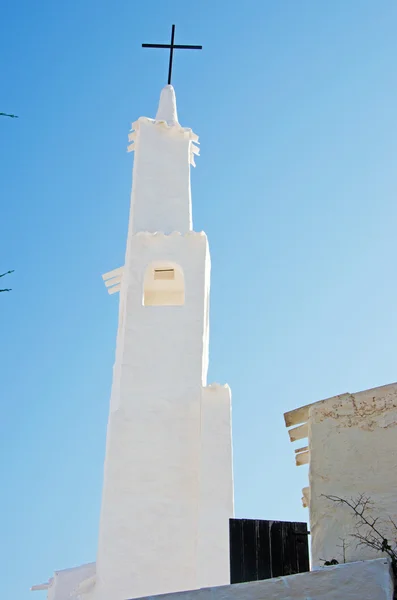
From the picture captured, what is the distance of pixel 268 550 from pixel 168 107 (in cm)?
1497

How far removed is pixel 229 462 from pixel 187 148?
8137mm

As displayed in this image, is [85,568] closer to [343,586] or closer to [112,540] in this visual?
[112,540]

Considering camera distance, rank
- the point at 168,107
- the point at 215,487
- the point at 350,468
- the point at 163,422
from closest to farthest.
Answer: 1. the point at 350,468
2. the point at 215,487
3. the point at 163,422
4. the point at 168,107

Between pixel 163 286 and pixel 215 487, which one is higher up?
pixel 163 286

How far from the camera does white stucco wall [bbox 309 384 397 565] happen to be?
21.9ft

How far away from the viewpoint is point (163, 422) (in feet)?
50.7

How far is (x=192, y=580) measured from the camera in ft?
44.8

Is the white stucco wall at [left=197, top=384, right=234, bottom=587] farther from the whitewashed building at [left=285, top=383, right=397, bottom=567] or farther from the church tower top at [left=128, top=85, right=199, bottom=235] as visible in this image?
the whitewashed building at [left=285, top=383, right=397, bottom=567]

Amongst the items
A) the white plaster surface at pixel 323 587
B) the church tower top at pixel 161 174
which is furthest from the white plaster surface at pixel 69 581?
the white plaster surface at pixel 323 587

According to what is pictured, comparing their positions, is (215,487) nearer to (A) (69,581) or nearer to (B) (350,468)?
(A) (69,581)

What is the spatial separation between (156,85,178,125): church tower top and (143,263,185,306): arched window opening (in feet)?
14.6

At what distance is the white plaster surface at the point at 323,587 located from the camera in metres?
5.68

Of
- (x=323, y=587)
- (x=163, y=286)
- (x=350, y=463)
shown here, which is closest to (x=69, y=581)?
(x=163, y=286)

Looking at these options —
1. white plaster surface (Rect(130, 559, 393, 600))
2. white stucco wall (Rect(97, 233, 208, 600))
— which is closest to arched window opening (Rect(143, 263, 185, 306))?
white stucco wall (Rect(97, 233, 208, 600))
